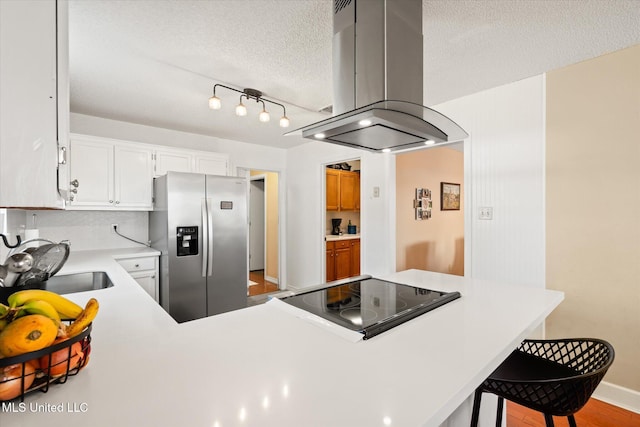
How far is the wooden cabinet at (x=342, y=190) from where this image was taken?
5.02 meters

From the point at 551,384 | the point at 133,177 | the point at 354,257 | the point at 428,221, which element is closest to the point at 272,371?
the point at 551,384

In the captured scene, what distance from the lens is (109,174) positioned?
313 cm

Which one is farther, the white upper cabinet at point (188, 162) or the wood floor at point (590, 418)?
the white upper cabinet at point (188, 162)

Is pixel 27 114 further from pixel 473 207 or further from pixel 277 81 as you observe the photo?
pixel 473 207

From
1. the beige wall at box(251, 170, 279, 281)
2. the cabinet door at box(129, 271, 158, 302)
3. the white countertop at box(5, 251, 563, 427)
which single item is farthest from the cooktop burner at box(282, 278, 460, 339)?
the beige wall at box(251, 170, 279, 281)

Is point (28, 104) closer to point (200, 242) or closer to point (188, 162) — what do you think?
point (200, 242)

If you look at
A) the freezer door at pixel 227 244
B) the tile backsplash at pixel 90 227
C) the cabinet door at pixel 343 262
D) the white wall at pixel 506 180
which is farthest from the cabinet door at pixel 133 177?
the white wall at pixel 506 180

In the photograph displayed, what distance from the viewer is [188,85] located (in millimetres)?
2484

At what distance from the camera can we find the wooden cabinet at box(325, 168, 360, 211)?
5.02m

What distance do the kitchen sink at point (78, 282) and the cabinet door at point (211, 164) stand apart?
1730 mm

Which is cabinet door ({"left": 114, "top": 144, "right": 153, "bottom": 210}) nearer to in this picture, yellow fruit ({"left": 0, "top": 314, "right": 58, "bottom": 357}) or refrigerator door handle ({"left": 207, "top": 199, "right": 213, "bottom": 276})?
refrigerator door handle ({"left": 207, "top": 199, "right": 213, "bottom": 276})

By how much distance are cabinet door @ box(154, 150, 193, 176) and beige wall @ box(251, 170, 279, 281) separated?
6.12 ft

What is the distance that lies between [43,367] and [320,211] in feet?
12.5

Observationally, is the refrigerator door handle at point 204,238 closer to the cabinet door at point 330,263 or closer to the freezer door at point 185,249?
the freezer door at point 185,249
